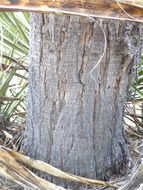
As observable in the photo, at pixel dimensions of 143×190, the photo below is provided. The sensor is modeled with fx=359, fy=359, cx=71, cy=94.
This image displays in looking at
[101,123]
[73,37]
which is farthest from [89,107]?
[73,37]

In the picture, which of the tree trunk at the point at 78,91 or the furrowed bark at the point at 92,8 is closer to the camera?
the furrowed bark at the point at 92,8

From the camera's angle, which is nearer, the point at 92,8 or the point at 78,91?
the point at 92,8

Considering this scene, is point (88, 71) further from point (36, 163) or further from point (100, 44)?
point (36, 163)

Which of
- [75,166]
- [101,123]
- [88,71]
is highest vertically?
[88,71]

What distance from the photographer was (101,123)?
0.80 m

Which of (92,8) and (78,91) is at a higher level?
(92,8)

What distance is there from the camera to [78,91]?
29.9 inches

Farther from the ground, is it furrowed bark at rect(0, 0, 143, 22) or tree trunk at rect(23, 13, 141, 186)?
furrowed bark at rect(0, 0, 143, 22)

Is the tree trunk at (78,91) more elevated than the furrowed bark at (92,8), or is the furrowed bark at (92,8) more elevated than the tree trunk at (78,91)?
the furrowed bark at (92,8)

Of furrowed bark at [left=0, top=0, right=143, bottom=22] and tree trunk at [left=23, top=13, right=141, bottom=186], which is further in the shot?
tree trunk at [left=23, top=13, right=141, bottom=186]

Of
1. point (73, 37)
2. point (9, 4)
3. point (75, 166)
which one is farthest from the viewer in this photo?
point (75, 166)

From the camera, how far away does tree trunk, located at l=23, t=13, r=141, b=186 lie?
722 millimetres

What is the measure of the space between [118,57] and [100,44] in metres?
0.06

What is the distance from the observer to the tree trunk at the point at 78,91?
722 mm
